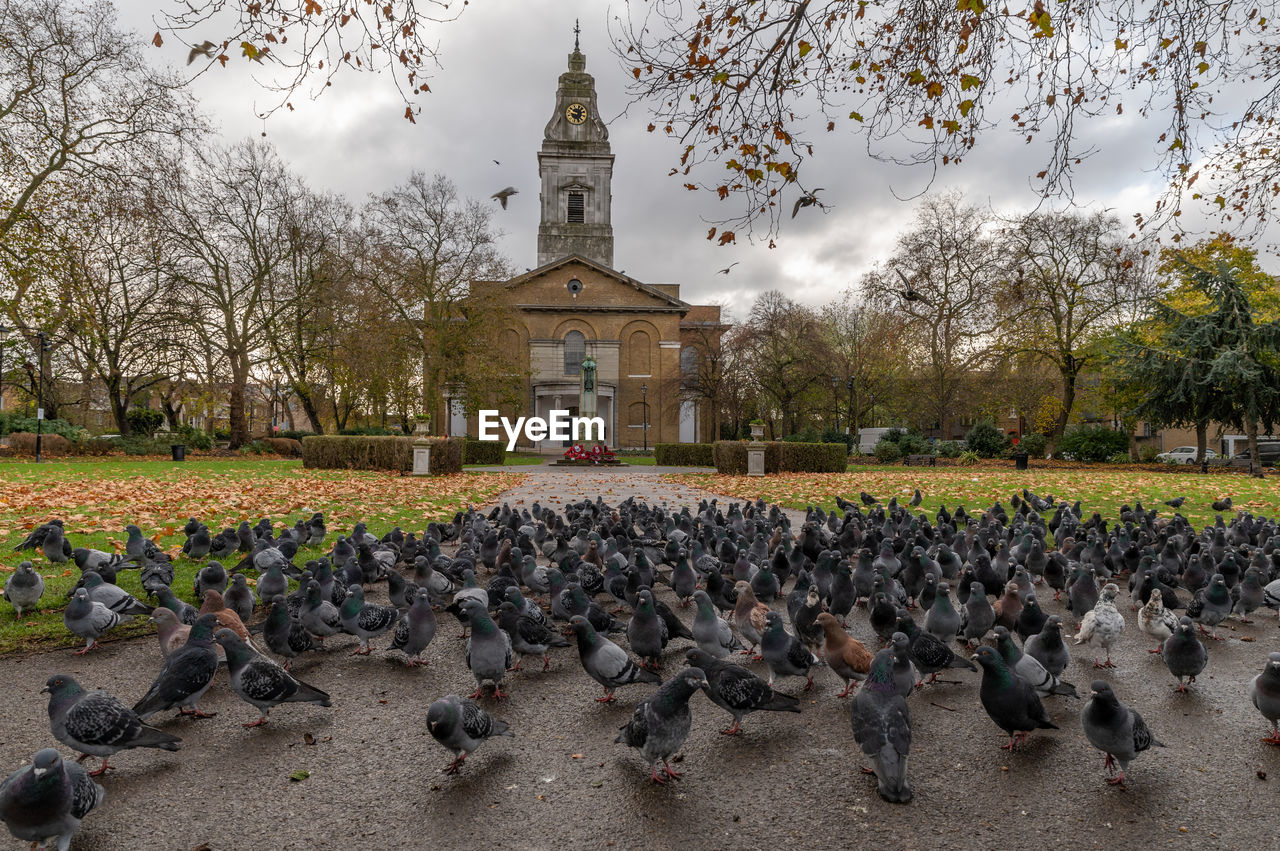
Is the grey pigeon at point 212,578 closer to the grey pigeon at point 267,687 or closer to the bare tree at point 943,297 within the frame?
the grey pigeon at point 267,687

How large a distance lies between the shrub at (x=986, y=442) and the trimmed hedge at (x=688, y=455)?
14.1 m

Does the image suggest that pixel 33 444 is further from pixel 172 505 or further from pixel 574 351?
pixel 574 351

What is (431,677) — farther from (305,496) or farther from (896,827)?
(305,496)

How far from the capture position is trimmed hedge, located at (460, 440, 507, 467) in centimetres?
3516

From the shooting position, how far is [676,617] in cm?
602

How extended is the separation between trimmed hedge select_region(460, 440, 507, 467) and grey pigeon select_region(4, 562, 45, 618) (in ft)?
94.1

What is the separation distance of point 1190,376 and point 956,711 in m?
32.4

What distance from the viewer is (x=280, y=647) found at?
16.7 feet

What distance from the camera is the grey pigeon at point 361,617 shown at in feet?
18.0

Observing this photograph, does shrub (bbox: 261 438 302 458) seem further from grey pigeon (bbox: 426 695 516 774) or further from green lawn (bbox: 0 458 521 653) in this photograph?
grey pigeon (bbox: 426 695 516 774)

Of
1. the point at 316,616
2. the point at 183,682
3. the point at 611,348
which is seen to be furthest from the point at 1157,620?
the point at 611,348

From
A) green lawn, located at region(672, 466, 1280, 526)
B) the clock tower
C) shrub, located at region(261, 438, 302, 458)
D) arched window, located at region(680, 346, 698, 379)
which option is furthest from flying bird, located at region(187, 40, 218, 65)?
the clock tower

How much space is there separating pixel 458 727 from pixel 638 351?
55134 millimetres

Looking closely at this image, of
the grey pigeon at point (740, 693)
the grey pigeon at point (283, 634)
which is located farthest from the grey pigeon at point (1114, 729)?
the grey pigeon at point (283, 634)
